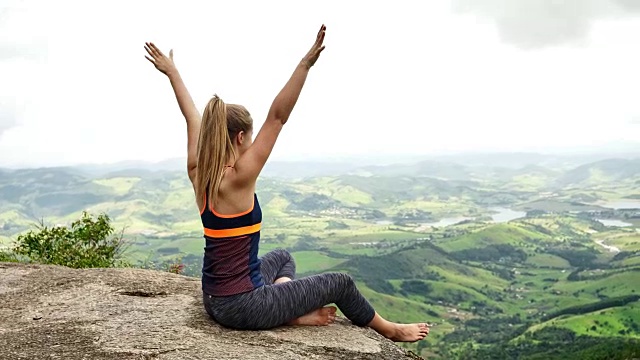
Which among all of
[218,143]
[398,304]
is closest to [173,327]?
[218,143]

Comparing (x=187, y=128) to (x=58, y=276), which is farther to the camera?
(x=58, y=276)

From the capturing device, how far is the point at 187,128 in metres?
7.53

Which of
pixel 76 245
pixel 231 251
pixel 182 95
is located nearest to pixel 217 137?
pixel 231 251

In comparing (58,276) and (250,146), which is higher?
(250,146)

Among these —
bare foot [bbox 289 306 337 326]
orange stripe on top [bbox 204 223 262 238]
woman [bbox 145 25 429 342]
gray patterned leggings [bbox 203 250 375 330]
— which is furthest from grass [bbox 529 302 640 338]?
orange stripe on top [bbox 204 223 262 238]

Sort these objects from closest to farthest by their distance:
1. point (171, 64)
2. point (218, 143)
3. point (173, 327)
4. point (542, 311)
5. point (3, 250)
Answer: point (218, 143) → point (173, 327) → point (171, 64) → point (3, 250) → point (542, 311)

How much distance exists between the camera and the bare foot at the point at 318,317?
290 inches

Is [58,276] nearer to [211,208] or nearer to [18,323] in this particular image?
[18,323]

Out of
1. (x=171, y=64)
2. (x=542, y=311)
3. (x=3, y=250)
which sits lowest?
(x=542, y=311)

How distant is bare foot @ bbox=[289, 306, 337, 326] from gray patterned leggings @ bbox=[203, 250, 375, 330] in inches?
5.4

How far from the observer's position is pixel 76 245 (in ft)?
54.1

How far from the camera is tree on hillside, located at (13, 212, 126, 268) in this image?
607 inches

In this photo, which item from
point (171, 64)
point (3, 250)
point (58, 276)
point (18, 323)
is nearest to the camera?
point (18, 323)

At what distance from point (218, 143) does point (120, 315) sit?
3268 mm
